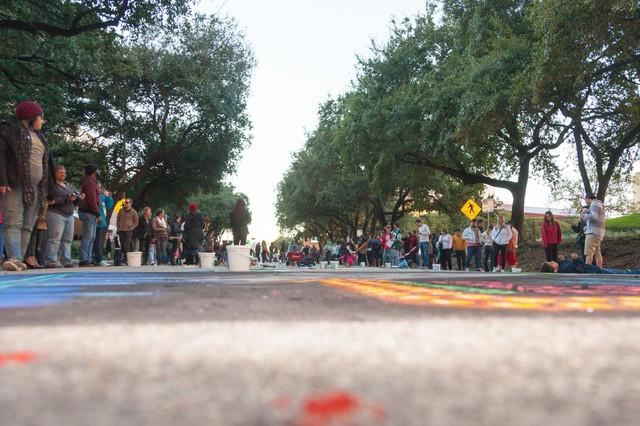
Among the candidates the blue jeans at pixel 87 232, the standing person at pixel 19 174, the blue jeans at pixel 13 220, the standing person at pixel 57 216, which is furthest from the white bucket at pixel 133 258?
the blue jeans at pixel 13 220

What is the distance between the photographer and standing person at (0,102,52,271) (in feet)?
22.2

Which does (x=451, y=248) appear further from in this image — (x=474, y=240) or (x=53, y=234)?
(x=53, y=234)

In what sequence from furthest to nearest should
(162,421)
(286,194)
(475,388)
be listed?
1. (286,194)
2. (475,388)
3. (162,421)

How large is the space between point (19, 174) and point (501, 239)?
1163cm

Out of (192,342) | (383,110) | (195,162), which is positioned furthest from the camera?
(195,162)

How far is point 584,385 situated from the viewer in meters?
0.88

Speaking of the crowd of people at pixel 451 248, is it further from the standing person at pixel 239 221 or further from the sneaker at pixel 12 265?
the sneaker at pixel 12 265

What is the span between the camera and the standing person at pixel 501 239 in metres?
14.6

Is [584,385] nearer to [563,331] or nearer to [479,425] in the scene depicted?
[479,425]

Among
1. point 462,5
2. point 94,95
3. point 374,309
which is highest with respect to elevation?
point 462,5

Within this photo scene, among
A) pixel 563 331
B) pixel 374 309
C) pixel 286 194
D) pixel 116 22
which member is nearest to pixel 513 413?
pixel 563 331

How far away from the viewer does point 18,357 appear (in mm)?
1088

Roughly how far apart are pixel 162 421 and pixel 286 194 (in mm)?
42019

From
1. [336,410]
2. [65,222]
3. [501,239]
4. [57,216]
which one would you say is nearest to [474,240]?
[501,239]
